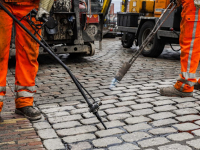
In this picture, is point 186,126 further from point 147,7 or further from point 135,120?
point 147,7

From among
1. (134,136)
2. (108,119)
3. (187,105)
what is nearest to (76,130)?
(108,119)

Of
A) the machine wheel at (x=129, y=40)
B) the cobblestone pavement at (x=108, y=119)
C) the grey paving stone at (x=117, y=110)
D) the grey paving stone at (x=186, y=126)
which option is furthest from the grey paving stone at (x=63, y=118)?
the machine wheel at (x=129, y=40)

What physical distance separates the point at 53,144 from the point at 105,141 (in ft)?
1.52

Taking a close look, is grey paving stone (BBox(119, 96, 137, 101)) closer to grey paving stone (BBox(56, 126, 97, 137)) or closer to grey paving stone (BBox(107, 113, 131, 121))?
grey paving stone (BBox(107, 113, 131, 121))

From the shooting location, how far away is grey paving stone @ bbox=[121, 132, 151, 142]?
300 centimetres

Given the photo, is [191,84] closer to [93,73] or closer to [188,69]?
[188,69]

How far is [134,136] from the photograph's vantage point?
10.1 ft

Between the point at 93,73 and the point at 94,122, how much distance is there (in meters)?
2.80

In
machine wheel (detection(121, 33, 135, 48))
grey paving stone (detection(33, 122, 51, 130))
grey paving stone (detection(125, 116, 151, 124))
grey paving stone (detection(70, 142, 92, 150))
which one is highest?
machine wheel (detection(121, 33, 135, 48))

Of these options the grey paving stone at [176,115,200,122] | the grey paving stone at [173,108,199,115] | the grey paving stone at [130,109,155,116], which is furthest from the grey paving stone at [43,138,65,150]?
the grey paving stone at [173,108,199,115]

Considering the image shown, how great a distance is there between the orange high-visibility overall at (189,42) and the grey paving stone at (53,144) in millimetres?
2141

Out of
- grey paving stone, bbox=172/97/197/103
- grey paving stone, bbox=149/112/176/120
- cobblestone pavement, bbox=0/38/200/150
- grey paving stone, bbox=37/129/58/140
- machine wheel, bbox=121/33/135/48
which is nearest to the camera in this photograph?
cobblestone pavement, bbox=0/38/200/150

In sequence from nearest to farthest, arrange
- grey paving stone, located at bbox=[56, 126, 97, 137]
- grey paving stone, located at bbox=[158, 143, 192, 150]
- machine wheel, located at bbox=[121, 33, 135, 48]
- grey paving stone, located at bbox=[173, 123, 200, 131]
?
1. grey paving stone, located at bbox=[158, 143, 192, 150]
2. grey paving stone, located at bbox=[56, 126, 97, 137]
3. grey paving stone, located at bbox=[173, 123, 200, 131]
4. machine wheel, located at bbox=[121, 33, 135, 48]

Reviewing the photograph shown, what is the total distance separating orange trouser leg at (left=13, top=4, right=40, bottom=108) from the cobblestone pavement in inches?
9.5
